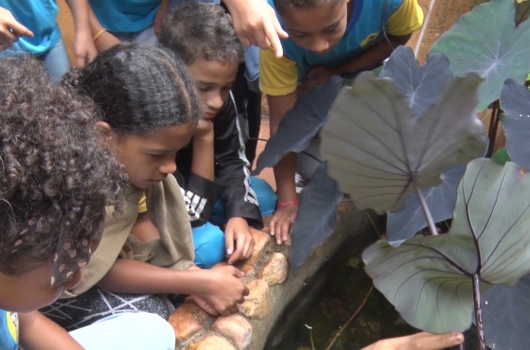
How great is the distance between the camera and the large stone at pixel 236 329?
1.41m

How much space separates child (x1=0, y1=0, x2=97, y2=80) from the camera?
1.98m

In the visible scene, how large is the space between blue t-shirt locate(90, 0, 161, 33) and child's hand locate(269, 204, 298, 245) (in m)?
0.85

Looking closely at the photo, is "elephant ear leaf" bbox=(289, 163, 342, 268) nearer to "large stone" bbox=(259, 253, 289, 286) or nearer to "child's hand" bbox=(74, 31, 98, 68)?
"large stone" bbox=(259, 253, 289, 286)

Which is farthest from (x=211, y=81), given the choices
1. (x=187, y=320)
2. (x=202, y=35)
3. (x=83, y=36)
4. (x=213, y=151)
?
(x=187, y=320)

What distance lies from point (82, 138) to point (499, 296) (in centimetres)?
84

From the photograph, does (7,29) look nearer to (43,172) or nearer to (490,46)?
(43,172)

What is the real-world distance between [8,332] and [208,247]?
0.70 m

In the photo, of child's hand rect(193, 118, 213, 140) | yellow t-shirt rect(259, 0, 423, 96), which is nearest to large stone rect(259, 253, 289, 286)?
child's hand rect(193, 118, 213, 140)

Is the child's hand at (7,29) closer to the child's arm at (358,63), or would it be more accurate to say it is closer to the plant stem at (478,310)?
the child's arm at (358,63)

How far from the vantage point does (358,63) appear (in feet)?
6.72

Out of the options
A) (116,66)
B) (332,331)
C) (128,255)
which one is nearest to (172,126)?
(116,66)

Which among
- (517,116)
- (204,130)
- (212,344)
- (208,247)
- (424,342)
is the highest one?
(517,116)

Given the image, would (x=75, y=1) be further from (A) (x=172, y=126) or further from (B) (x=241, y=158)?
(A) (x=172, y=126)

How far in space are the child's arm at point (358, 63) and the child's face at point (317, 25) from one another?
267mm
